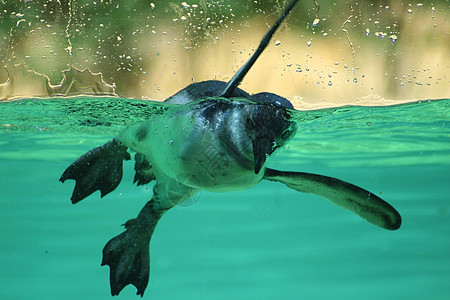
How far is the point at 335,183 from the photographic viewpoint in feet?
9.95

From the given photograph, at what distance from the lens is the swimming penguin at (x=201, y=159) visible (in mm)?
2430

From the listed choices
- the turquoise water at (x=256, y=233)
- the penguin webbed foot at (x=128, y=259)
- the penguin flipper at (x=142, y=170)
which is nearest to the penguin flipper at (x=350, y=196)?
the penguin flipper at (x=142, y=170)

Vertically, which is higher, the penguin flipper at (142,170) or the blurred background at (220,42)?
the blurred background at (220,42)

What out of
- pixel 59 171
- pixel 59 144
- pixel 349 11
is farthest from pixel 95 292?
pixel 349 11

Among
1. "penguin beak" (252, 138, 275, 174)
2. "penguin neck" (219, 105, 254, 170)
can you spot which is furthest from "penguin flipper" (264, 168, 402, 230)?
"penguin beak" (252, 138, 275, 174)

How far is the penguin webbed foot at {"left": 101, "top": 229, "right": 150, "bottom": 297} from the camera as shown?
3.46 m

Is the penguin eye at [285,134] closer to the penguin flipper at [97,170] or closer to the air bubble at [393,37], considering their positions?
the air bubble at [393,37]

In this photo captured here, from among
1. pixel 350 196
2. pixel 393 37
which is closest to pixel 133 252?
pixel 350 196

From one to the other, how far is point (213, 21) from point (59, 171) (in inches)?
372

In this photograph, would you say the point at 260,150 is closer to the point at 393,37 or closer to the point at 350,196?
the point at 350,196

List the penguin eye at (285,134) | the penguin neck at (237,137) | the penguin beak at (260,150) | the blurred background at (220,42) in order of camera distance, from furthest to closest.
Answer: the blurred background at (220,42)
the penguin eye at (285,134)
the penguin neck at (237,137)
the penguin beak at (260,150)

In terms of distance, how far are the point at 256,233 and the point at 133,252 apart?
9.85 metres

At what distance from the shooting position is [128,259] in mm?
3480

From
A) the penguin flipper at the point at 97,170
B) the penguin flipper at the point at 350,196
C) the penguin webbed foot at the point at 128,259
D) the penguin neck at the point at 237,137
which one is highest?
the penguin neck at the point at 237,137
